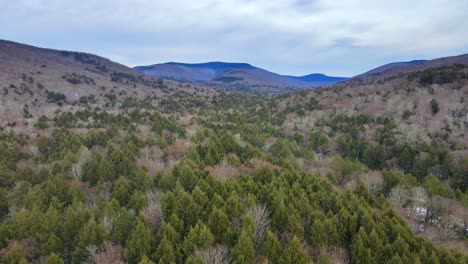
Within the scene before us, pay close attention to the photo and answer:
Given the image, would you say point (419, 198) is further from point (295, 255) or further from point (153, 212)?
point (153, 212)

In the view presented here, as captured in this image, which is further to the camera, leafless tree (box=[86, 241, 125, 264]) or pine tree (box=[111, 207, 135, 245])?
pine tree (box=[111, 207, 135, 245])

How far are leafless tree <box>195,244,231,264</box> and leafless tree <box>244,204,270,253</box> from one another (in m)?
3.76

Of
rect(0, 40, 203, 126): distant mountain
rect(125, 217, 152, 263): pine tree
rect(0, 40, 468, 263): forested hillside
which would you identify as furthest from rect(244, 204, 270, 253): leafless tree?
rect(0, 40, 203, 126): distant mountain

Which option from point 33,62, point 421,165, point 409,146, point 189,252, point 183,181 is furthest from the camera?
point 33,62

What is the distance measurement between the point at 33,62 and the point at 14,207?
148 metres

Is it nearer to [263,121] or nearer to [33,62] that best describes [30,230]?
[263,121]

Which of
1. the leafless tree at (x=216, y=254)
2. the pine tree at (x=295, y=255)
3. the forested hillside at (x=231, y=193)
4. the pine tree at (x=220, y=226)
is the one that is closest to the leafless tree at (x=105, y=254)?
the forested hillside at (x=231, y=193)

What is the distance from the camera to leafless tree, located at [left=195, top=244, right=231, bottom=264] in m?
28.0

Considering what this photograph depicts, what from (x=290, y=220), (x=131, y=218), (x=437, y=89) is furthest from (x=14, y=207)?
(x=437, y=89)

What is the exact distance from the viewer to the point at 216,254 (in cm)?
2883

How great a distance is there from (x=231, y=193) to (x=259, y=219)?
15.6ft

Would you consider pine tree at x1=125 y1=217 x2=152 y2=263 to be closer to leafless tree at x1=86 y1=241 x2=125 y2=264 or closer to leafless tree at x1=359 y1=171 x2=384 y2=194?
leafless tree at x1=86 y1=241 x2=125 y2=264

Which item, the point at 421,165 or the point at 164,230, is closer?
the point at 164,230

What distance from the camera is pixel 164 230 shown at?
30.7m
